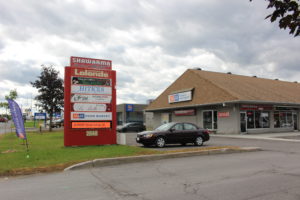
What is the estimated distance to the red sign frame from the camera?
45.4 ft

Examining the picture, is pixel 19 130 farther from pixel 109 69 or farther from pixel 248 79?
pixel 248 79

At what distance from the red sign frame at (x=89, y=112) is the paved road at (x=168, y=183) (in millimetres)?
5321

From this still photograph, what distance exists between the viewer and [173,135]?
1497 centimetres

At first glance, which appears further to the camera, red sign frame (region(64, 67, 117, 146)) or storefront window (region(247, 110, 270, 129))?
storefront window (region(247, 110, 270, 129))

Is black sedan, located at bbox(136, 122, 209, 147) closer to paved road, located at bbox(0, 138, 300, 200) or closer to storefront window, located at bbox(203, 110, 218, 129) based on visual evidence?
paved road, located at bbox(0, 138, 300, 200)

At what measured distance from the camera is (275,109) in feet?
93.1

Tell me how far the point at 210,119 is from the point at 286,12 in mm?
25590

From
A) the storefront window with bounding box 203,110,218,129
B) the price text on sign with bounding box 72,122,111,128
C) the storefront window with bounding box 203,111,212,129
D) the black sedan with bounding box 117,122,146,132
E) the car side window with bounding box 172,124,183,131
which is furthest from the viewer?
the black sedan with bounding box 117,122,146,132

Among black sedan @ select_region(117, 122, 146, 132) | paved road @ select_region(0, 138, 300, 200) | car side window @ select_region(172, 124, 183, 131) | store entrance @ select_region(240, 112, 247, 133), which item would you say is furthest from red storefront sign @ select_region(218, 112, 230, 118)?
paved road @ select_region(0, 138, 300, 200)

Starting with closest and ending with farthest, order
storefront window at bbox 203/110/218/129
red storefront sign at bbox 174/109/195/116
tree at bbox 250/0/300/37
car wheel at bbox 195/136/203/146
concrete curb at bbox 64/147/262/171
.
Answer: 1. tree at bbox 250/0/300/37
2. concrete curb at bbox 64/147/262/171
3. car wheel at bbox 195/136/203/146
4. storefront window at bbox 203/110/218/129
5. red storefront sign at bbox 174/109/195/116

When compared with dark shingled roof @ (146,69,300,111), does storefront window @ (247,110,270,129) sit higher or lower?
lower

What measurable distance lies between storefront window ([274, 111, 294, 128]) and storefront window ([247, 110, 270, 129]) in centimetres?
137

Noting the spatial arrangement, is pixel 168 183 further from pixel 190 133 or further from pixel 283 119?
pixel 283 119

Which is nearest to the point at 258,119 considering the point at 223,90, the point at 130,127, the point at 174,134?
the point at 223,90
